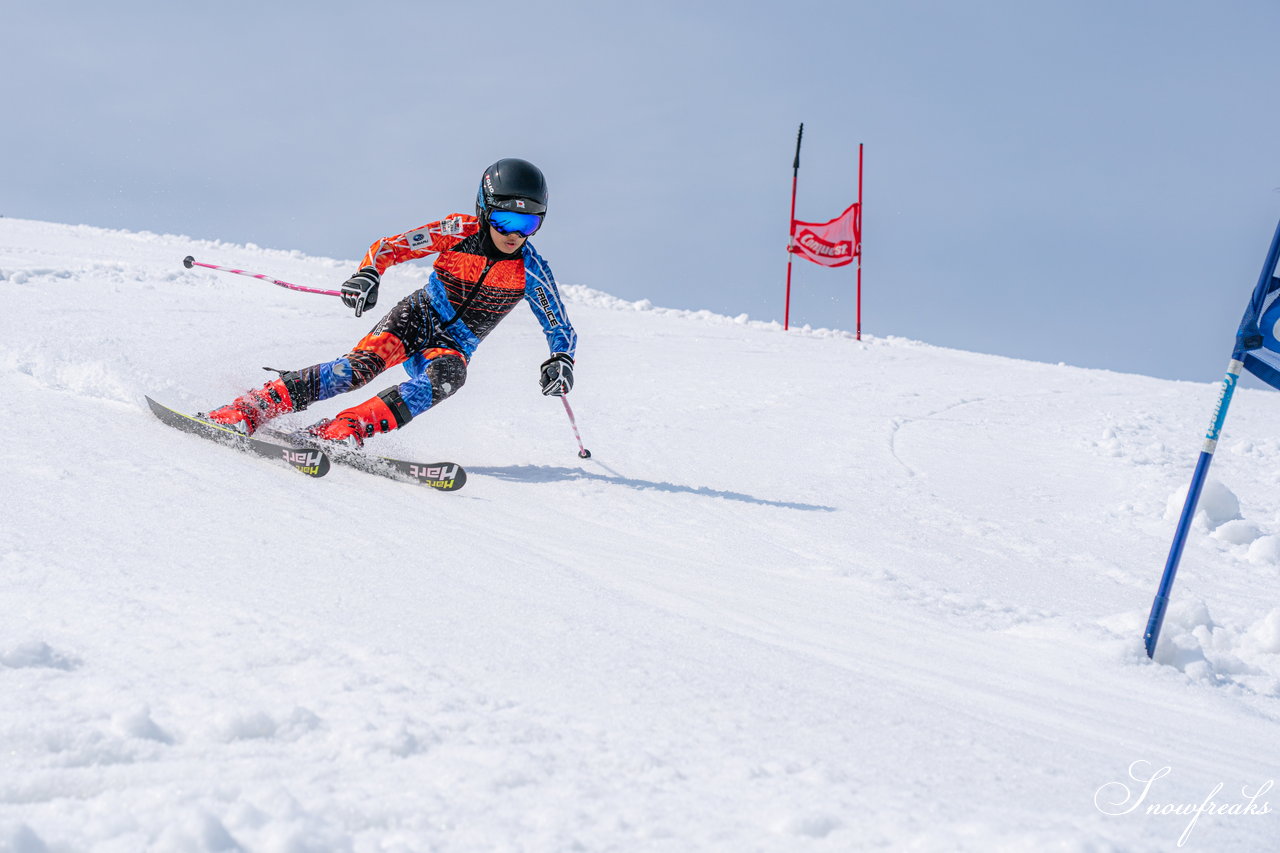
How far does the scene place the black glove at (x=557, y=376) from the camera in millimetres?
5477

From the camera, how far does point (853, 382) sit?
973cm

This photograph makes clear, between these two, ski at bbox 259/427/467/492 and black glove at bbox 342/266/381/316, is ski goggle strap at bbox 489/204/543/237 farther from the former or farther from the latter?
ski at bbox 259/427/467/492

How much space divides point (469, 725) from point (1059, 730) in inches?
61.8

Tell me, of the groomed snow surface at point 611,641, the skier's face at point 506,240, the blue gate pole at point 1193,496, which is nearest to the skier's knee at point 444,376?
the groomed snow surface at point 611,641

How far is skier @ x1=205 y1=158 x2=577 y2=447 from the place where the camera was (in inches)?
205

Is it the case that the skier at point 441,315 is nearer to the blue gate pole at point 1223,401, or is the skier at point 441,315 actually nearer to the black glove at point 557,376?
the black glove at point 557,376

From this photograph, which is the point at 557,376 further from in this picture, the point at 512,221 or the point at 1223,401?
the point at 1223,401

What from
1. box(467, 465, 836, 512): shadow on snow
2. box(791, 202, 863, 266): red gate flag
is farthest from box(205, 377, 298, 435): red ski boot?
box(791, 202, 863, 266): red gate flag

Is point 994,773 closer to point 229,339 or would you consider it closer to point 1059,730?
point 1059,730

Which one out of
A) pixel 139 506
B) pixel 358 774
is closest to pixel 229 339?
pixel 139 506

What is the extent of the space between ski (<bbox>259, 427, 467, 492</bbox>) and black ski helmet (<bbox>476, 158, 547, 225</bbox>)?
60.3 inches

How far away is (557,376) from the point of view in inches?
215

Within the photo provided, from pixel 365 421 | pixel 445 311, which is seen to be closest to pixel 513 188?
pixel 445 311
